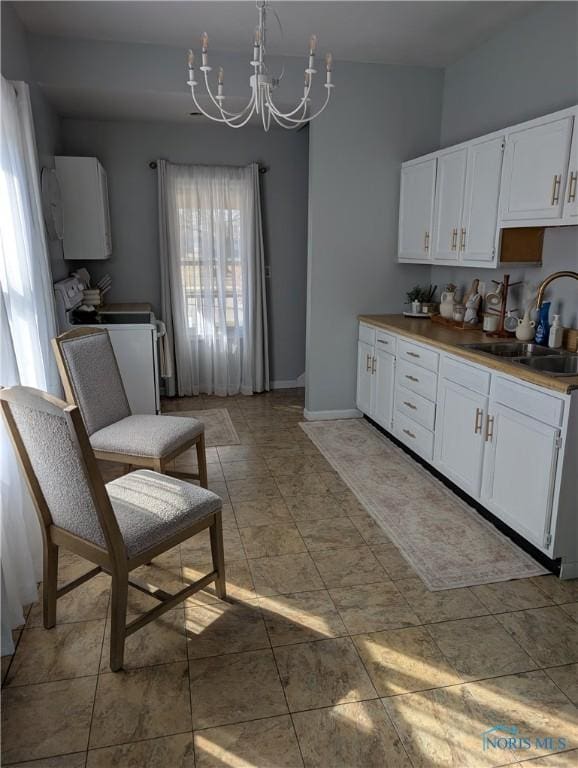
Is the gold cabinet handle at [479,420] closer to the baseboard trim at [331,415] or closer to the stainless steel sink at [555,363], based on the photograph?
the stainless steel sink at [555,363]

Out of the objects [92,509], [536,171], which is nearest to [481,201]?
[536,171]

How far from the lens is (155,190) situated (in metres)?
5.01

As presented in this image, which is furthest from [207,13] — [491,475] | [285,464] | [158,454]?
[491,475]

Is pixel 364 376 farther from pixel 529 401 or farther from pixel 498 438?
pixel 529 401

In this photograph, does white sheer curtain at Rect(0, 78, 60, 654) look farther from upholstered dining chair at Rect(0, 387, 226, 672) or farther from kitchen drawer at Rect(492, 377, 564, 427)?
kitchen drawer at Rect(492, 377, 564, 427)

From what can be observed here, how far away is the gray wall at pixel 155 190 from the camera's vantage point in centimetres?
486

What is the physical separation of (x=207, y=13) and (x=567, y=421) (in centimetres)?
298

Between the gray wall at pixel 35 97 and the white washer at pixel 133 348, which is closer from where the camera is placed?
the gray wall at pixel 35 97

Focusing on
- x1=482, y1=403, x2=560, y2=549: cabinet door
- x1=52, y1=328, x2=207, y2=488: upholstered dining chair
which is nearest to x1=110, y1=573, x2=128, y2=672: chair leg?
x1=52, y1=328, x2=207, y2=488: upholstered dining chair

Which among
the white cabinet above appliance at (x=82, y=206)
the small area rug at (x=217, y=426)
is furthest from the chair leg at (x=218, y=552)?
the white cabinet above appliance at (x=82, y=206)

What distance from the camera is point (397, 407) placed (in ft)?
12.7

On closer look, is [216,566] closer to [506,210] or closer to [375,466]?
[375,466]

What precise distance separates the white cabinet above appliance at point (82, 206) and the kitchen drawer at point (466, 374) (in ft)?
9.27

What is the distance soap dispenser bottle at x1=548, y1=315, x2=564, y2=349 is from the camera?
293 cm
